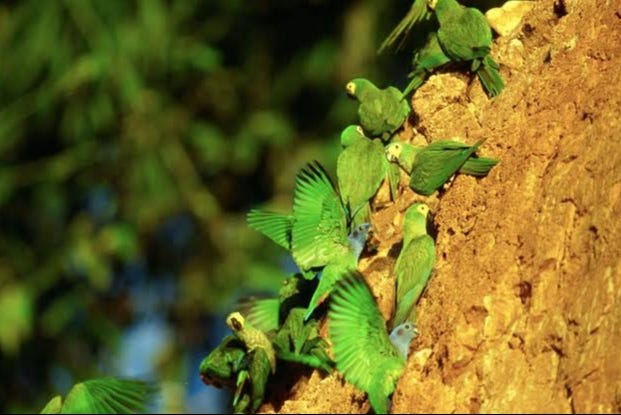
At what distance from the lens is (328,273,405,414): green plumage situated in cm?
291

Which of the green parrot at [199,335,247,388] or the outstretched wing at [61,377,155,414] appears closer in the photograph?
the outstretched wing at [61,377,155,414]

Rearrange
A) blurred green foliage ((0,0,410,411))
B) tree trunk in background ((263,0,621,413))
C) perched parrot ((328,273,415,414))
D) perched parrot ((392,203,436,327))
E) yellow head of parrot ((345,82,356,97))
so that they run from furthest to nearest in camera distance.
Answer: blurred green foliage ((0,0,410,411))
yellow head of parrot ((345,82,356,97))
perched parrot ((392,203,436,327))
perched parrot ((328,273,415,414))
tree trunk in background ((263,0,621,413))

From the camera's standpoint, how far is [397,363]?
2.97 m

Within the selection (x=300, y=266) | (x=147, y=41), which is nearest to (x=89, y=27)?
(x=147, y=41)

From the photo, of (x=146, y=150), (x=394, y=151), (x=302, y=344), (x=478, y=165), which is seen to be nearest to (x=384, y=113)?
(x=394, y=151)

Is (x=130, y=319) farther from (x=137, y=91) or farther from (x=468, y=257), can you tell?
(x=468, y=257)

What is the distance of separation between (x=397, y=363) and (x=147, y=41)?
8.09 metres

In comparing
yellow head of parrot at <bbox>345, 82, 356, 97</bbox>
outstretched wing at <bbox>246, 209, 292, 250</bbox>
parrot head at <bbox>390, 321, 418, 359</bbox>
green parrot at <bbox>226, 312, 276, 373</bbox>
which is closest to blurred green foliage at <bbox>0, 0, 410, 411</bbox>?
yellow head of parrot at <bbox>345, 82, 356, 97</bbox>

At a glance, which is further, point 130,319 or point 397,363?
point 130,319

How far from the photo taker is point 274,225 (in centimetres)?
374

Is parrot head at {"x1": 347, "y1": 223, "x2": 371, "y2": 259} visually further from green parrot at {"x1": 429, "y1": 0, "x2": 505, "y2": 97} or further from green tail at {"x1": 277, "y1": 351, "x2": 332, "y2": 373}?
green parrot at {"x1": 429, "y1": 0, "x2": 505, "y2": 97}

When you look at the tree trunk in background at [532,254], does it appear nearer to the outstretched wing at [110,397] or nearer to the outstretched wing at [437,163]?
the outstretched wing at [437,163]

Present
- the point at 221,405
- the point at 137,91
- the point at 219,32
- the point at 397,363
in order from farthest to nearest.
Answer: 1. the point at 219,32
2. the point at 137,91
3. the point at 221,405
4. the point at 397,363

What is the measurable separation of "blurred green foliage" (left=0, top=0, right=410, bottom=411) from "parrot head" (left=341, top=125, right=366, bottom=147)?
6541mm
